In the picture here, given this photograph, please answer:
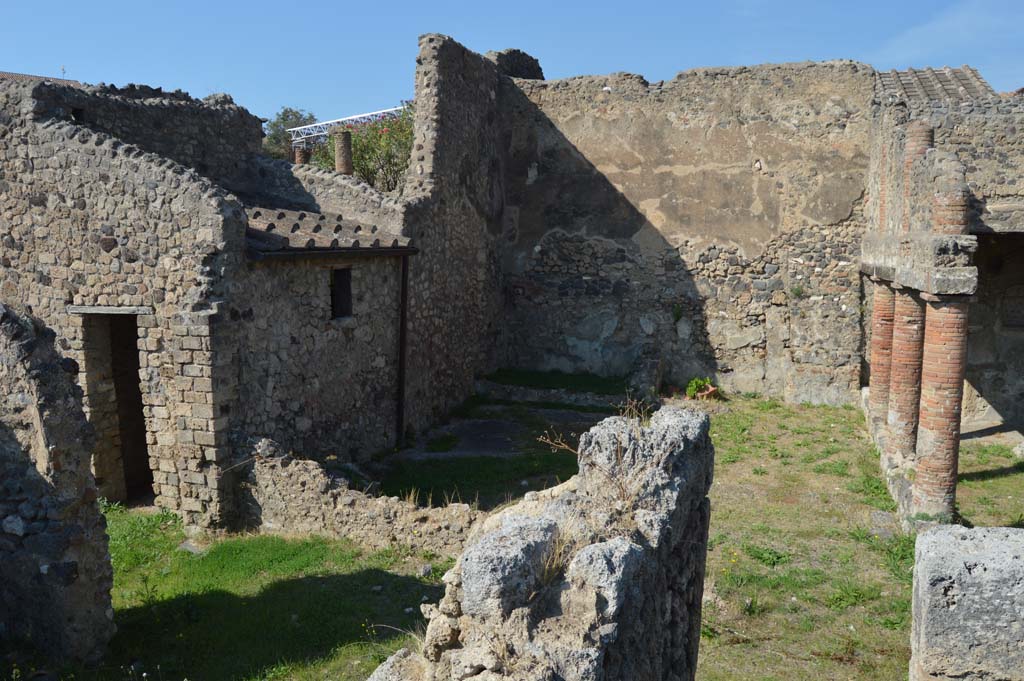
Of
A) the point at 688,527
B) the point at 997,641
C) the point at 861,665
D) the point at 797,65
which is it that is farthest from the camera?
the point at 797,65

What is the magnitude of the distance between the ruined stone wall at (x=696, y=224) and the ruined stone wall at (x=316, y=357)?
533cm

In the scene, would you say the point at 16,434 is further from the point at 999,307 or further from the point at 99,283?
the point at 999,307

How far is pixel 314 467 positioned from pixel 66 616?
10.1ft

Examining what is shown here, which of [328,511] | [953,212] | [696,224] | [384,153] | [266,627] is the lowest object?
[266,627]

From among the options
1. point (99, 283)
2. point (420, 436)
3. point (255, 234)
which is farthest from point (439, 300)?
point (99, 283)

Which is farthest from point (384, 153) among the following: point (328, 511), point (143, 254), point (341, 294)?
point (328, 511)

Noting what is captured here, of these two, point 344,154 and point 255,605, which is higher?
point 344,154

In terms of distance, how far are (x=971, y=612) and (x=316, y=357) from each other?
7832mm

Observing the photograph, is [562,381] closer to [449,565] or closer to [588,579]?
[449,565]

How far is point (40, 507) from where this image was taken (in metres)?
6.06

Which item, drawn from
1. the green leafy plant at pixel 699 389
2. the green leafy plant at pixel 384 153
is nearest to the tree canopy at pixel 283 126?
the green leafy plant at pixel 384 153

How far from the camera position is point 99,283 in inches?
359

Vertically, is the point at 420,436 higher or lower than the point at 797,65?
lower

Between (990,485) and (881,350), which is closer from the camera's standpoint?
(990,485)
